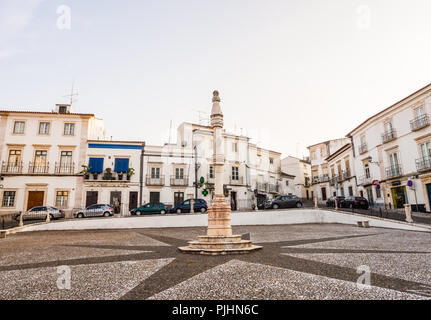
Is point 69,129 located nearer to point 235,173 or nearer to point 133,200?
point 133,200

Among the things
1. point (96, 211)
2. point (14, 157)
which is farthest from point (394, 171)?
point (14, 157)

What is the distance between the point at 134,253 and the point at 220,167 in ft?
12.2

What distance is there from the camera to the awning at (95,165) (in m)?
26.5

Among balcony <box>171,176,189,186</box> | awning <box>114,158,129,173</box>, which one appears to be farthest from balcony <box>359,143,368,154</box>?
awning <box>114,158,129,173</box>

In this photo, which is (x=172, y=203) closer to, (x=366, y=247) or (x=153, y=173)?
(x=153, y=173)

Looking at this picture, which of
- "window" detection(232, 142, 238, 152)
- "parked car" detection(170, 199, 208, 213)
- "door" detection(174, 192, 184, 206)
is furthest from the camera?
"window" detection(232, 142, 238, 152)

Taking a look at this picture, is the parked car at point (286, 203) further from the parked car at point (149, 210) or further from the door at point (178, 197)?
the parked car at point (149, 210)

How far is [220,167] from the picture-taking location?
893 cm

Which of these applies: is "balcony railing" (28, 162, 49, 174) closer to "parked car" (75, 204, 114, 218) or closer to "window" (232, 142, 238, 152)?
"parked car" (75, 204, 114, 218)

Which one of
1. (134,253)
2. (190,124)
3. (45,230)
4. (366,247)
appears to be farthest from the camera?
(190,124)

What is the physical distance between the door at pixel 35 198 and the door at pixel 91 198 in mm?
3962

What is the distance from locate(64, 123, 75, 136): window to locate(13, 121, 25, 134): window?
12.9 feet

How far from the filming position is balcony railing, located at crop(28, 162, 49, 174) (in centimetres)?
2548

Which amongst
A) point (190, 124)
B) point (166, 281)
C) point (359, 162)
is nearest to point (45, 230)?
point (166, 281)
